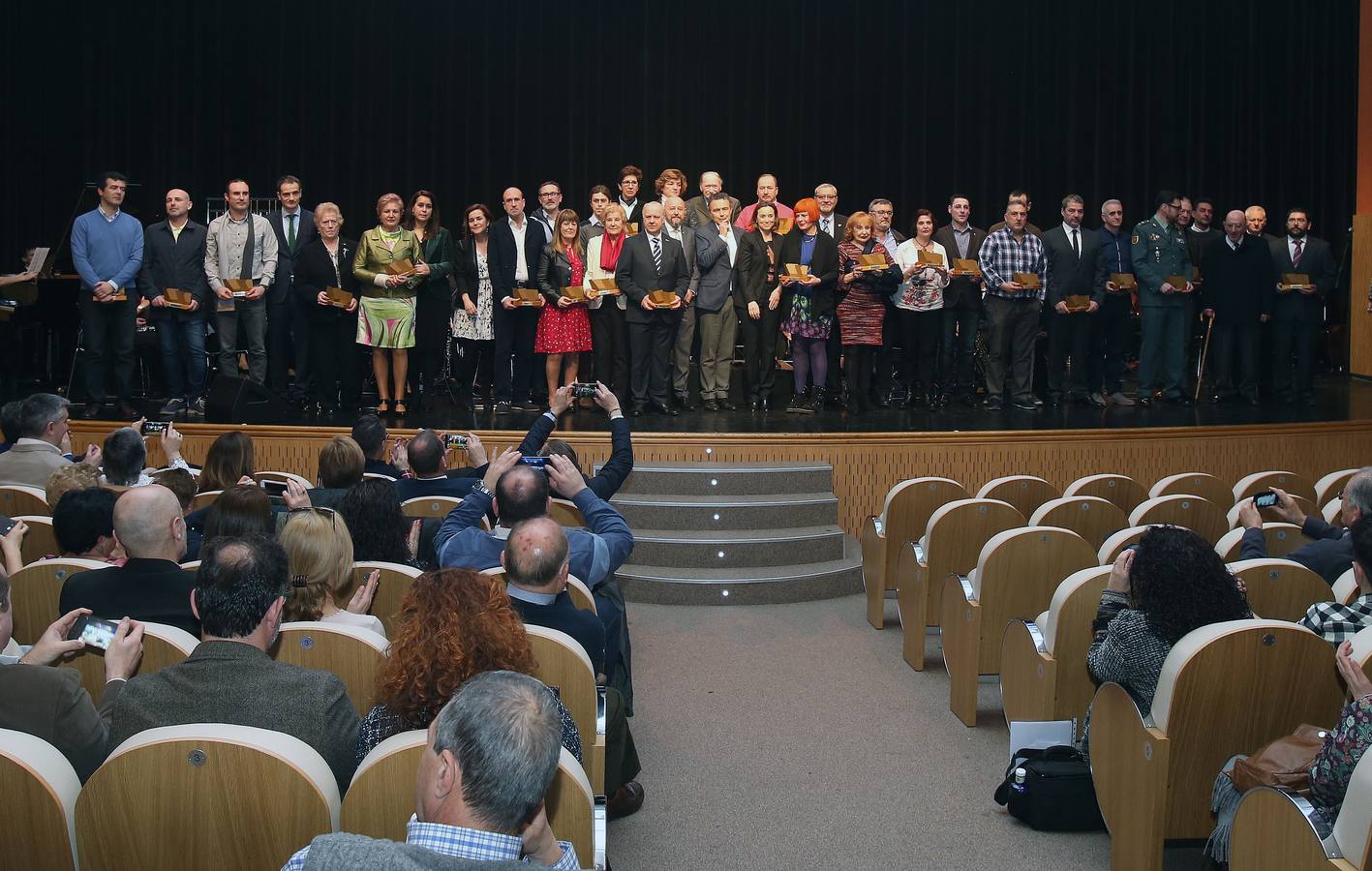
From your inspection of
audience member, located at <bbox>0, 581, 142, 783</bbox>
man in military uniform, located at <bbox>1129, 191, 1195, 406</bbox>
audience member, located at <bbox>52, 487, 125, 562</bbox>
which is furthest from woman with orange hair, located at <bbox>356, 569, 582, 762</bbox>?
man in military uniform, located at <bbox>1129, 191, 1195, 406</bbox>

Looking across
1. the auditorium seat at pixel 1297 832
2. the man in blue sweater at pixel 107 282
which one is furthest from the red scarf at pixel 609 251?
the auditorium seat at pixel 1297 832

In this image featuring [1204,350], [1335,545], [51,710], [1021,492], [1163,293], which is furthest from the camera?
[1204,350]

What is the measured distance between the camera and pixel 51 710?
234 centimetres

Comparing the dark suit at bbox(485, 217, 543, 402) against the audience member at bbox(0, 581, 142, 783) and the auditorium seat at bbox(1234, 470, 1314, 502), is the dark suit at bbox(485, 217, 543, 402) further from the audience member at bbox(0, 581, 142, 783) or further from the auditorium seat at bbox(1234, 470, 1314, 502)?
the audience member at bbox(0, 581, 142, 783)

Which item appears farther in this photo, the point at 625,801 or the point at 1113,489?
the point at 1113,489

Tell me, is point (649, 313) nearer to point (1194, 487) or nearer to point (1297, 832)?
point (1194, 487)

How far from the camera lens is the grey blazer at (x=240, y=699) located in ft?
7.73

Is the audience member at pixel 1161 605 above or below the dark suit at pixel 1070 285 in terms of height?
below

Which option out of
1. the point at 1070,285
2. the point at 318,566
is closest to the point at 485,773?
the point at 318,566

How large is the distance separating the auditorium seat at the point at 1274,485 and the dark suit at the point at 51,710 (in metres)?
4.78

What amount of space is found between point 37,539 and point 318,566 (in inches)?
60.2

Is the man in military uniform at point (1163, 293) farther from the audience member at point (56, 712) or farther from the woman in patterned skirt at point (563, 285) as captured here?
the audience member at point (56, 712)

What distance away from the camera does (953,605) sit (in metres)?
4.46

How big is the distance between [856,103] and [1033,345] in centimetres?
513
